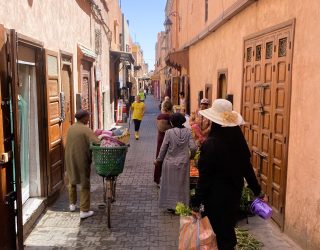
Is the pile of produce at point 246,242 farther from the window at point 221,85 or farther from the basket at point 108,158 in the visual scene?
the window at point 221,85

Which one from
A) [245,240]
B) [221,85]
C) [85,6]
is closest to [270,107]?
[245,240]

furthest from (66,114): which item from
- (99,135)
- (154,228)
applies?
(154,228)

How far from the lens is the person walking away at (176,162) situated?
6.01 metres

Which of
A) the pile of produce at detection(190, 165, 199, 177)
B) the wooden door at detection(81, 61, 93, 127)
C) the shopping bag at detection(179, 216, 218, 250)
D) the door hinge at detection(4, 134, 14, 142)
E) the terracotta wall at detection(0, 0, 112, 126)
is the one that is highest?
the terracotta wall at detection(0, 0, 112, 126)

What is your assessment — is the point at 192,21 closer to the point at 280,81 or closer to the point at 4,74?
the point at 280,81

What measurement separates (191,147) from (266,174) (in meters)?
1.33

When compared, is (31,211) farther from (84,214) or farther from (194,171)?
(194,171)

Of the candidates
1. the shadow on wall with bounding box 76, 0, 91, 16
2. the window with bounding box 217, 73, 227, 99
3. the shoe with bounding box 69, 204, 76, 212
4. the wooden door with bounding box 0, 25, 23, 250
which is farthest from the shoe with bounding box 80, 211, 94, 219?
the shadow on wall with bounding box 76, 0, 91, 16

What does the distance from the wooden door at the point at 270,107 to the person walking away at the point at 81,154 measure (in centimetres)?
272

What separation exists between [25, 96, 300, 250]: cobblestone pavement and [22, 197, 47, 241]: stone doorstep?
0.09m

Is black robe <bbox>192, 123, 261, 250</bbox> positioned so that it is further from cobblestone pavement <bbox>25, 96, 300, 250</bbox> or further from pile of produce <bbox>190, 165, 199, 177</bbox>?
pile of produce <bbox>190, 165, 199, 177</bbox>

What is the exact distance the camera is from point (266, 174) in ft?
20.2

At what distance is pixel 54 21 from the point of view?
7086 mm

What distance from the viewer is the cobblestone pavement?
5.09 metres
